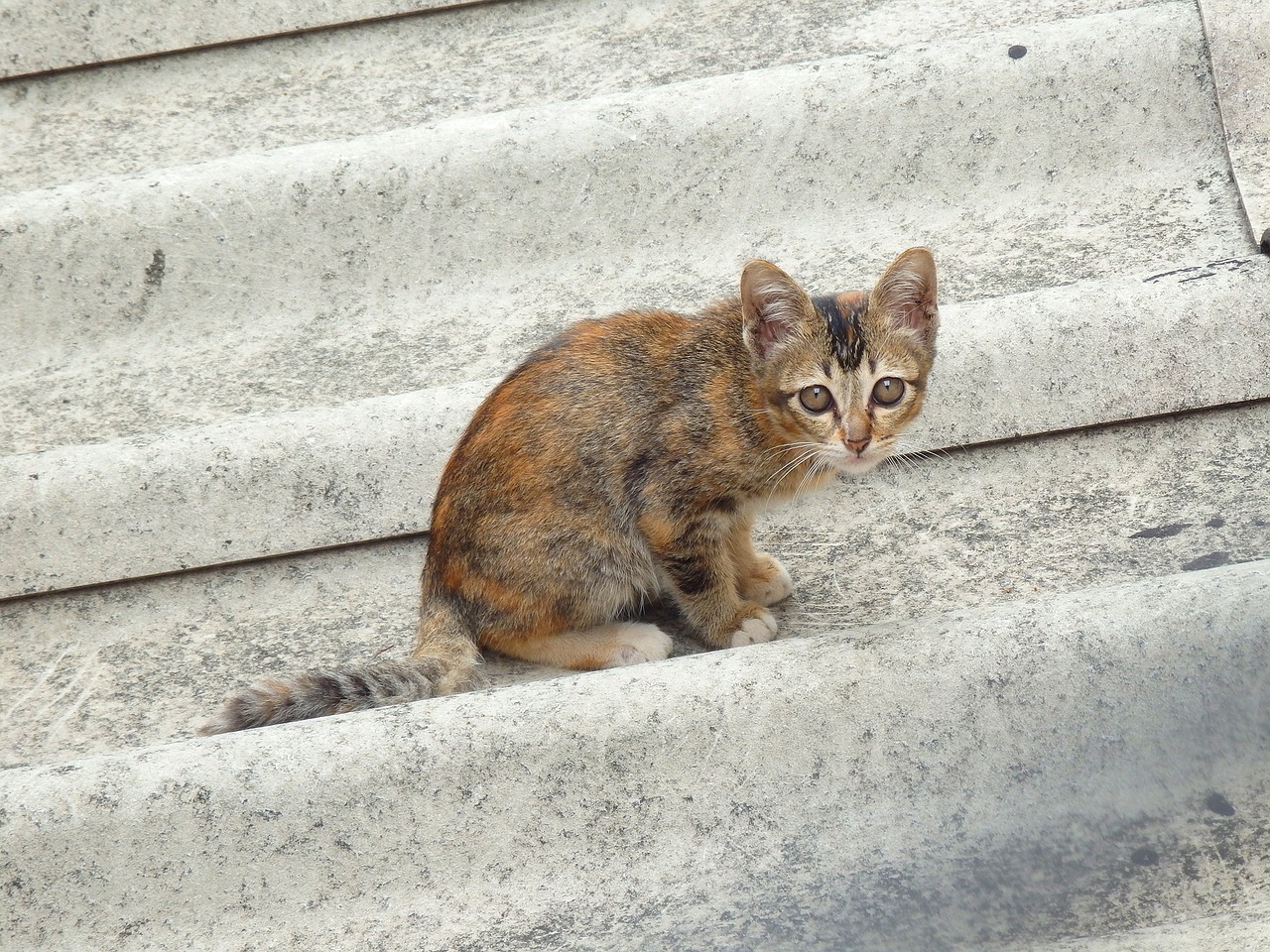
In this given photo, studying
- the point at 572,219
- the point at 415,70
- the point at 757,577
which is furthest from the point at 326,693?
the point at 415,70

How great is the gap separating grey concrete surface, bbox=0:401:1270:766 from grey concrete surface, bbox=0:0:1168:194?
5.30 feet

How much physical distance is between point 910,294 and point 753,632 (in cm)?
86

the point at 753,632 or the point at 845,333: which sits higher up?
the point at 845,333

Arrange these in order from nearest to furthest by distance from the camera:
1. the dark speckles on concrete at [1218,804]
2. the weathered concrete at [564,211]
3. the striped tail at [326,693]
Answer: the dark speckles on concrete at [1218,804], the striped tail at [326,693], the weathered concrete at [564,211]

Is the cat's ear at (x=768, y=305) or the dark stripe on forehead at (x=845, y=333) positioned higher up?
the cat's ear at (x=768, y=305)

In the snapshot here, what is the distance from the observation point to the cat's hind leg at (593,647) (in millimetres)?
3021

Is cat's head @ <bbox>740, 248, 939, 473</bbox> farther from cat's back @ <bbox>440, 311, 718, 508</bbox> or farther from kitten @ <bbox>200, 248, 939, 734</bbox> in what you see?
cat's back @ <bbox>440, 311, 718, 508</bbox>

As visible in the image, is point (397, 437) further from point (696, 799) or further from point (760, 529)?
point (696, 799)

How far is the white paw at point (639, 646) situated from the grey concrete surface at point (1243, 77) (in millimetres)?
2149

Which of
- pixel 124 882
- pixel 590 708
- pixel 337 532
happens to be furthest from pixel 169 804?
pixel 337 532

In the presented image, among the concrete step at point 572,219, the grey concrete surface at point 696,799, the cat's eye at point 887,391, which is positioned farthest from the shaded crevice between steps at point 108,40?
the grey concrete surface at point 696,799

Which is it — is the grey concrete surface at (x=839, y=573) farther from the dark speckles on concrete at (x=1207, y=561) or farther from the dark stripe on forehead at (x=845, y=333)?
the dark stripe on forehead at (x=845, y=333)

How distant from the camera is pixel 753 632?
3020 mm

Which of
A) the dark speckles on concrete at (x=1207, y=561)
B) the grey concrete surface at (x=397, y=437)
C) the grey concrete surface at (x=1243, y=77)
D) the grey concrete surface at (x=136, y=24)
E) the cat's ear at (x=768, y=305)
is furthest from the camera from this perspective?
the grey concrete surface at (x=136, y=24)
